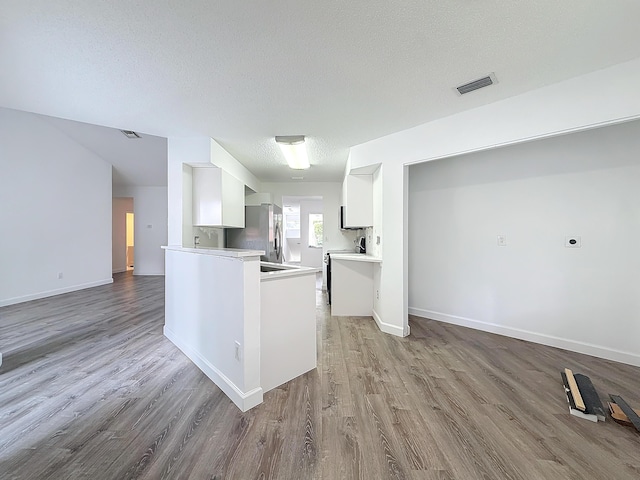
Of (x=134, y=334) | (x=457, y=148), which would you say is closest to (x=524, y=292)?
(x=457, y=148)

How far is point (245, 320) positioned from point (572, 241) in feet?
11.5

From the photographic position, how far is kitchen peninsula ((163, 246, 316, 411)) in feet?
6.20

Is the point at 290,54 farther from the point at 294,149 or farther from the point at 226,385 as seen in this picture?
the point at 226,385

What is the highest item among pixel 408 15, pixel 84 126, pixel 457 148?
pixel 84 126

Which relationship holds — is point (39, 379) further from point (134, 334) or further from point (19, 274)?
point (19, 274)

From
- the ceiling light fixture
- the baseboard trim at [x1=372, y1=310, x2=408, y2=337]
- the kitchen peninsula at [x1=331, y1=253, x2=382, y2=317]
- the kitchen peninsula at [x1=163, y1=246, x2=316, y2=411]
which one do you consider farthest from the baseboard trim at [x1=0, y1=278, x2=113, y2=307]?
the baseboard trim at [x1=372, y1=310, x2=408, y2=337]

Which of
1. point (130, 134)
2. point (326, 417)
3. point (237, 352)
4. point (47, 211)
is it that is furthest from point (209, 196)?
point (47, 211)

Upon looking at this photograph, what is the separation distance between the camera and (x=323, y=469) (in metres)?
1.37

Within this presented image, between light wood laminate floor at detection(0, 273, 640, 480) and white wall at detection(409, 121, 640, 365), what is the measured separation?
417 mm

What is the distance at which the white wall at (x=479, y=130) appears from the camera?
1.94 m

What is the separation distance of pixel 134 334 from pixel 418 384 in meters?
3.39

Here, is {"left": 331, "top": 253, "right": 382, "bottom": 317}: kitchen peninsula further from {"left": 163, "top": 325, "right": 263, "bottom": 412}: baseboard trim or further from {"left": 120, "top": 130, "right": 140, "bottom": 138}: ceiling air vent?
{"left": 120, "top": 130, "right": 140, "bottom": 138}: ceiling air vent

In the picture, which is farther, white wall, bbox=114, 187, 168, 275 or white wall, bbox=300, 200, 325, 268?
white wall, bbox=300, 200, 325, 268

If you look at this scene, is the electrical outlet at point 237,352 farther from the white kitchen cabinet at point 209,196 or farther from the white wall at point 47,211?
the white wall at point 47,211
